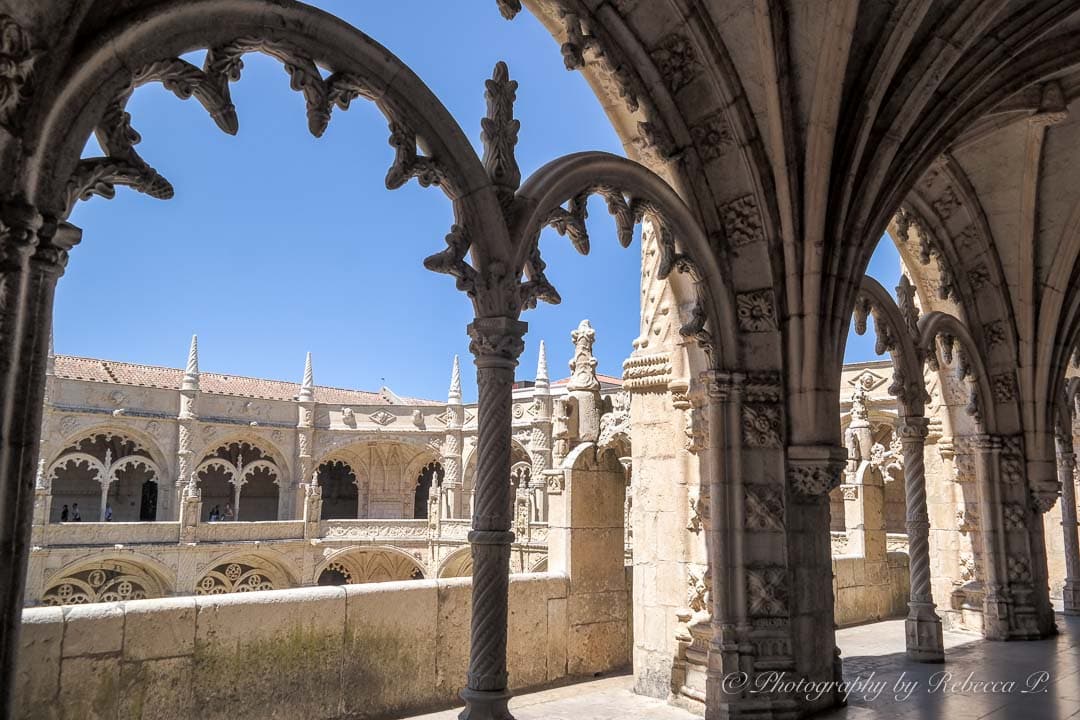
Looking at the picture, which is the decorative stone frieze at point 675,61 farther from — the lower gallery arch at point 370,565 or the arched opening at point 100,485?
the arched opening at point 100,485

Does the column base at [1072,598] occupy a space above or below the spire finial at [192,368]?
below

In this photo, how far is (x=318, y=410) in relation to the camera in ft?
85.8

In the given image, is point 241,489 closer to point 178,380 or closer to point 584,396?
point 178,380

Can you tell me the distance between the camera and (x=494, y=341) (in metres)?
3.51

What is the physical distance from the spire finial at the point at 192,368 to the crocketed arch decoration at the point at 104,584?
18.1ft

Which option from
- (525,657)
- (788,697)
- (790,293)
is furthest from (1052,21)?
(525,657)

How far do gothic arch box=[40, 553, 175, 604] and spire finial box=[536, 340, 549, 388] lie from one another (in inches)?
448

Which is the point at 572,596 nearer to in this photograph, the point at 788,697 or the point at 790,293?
the point at 788,697

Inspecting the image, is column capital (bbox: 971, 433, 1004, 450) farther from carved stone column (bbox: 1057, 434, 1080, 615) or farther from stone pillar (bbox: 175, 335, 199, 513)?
stone pillar (bbox: 175, 335, 199, 513)

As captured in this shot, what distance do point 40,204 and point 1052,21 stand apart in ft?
19.3

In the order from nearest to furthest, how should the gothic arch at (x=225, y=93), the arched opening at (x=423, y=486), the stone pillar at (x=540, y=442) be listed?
the gothic arch at (x=225, y=93), the stone pillar at (x=540, y=442), the arched opening at (x=423, y=486)

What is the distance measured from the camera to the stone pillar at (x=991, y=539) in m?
7.06

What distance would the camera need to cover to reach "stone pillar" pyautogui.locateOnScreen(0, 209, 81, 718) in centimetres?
212

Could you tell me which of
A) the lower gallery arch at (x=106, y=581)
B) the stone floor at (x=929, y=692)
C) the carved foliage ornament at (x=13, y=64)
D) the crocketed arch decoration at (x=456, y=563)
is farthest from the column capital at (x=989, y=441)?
the lower gallery arch at (x=106, y=581)
